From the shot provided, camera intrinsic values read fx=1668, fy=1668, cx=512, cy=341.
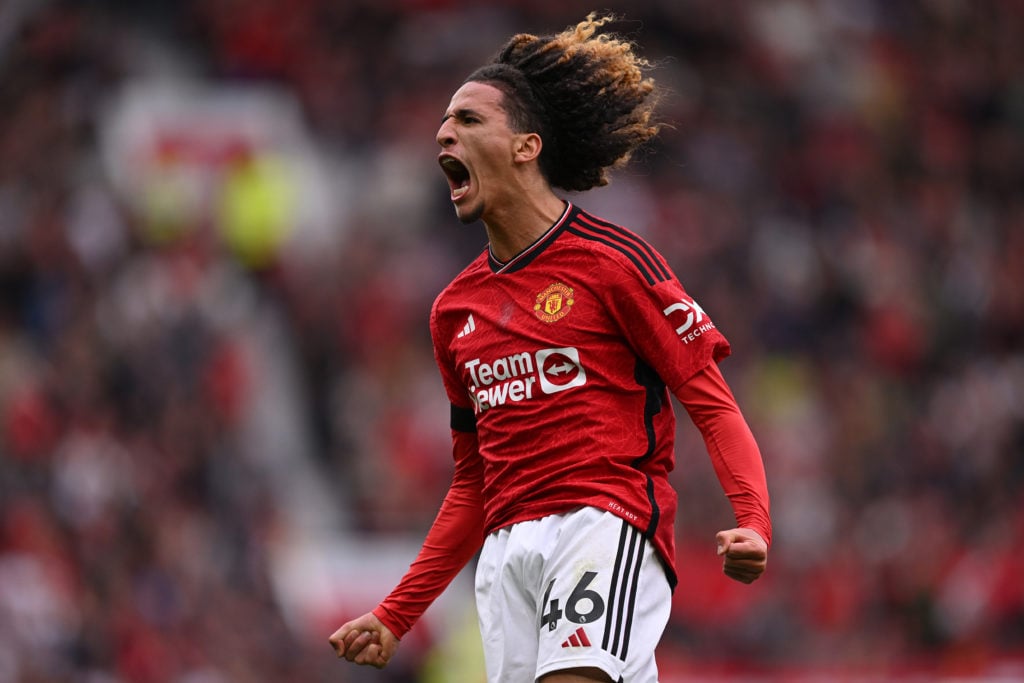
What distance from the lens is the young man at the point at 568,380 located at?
4.05 metres

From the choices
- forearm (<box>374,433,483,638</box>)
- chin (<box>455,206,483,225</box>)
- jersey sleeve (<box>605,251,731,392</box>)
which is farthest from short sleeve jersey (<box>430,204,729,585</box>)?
forearm (<box>374,433,483,638</box>)

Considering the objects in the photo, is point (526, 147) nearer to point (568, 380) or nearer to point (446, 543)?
point (568, 380)

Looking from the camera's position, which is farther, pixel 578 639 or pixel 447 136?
pixel 447 136

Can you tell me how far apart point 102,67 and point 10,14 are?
0.82 meters

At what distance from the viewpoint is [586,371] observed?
4.18 meters

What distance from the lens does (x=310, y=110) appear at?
14250mm

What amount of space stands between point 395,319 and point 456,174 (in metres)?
7.91

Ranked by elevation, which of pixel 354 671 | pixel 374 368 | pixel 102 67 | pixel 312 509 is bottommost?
pixel 354 671

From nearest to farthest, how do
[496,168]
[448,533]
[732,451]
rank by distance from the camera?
[732,451] → [496,168] → [448,533]

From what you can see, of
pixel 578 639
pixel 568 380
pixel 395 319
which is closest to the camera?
pixel 578 639

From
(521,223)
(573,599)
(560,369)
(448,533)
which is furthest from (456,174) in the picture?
(573,599)

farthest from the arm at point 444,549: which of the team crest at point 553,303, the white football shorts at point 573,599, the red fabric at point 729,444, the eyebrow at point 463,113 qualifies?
the eyebrow at point 463,113

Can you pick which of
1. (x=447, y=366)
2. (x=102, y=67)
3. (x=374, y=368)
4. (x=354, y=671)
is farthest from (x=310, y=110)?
(x=447, y=366)

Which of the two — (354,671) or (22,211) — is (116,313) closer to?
(22,211)
